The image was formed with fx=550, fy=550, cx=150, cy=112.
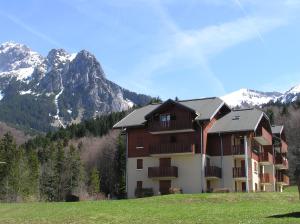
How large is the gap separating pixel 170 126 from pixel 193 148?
3.98m

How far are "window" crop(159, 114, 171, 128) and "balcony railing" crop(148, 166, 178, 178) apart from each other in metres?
4.92

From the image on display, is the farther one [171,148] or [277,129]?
[277,129]

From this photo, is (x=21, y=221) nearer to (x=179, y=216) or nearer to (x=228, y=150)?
(x=179, y=216)

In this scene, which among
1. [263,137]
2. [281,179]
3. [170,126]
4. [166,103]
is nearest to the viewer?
[170,126]

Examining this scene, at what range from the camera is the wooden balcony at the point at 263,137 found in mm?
66625

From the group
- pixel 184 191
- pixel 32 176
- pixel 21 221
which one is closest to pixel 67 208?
pixel 21 221

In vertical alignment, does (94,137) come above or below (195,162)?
above

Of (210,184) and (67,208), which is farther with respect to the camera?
(210,184)

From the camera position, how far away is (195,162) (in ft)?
203

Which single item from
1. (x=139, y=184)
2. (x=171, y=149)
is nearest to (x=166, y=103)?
(x=171, y=149)

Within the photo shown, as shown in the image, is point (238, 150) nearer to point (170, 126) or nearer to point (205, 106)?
point (205, 106)

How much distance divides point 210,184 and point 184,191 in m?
3.33

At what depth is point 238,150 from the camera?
2440 inches

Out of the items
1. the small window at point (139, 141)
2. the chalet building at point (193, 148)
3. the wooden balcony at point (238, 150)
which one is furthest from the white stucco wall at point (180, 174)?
the wooden balcony at point (238, 150)
